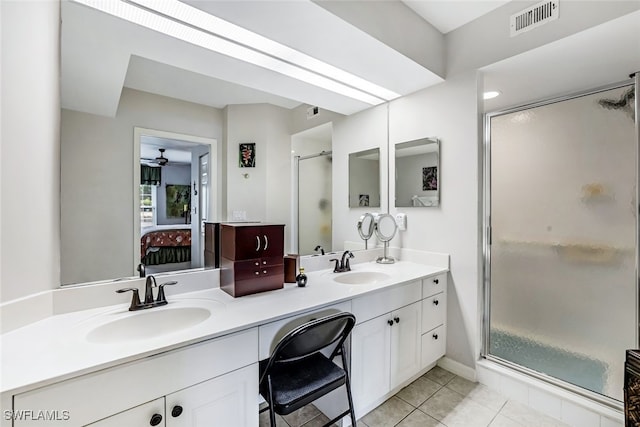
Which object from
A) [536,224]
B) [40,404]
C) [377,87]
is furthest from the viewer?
[377,87]

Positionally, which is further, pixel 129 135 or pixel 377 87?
pixel 377 87

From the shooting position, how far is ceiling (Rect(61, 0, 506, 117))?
123 cm

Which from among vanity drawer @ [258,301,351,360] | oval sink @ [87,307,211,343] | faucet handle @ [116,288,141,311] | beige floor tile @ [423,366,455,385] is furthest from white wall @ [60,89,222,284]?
beige floor tile @ [423,366,455,385]

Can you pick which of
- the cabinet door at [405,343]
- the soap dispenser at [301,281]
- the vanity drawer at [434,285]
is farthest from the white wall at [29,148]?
the vanity drawer at [434,285]

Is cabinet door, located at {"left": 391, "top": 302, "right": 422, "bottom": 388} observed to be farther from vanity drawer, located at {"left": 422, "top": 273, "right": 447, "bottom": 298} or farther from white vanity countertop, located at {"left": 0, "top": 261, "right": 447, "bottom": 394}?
white vanity countertop, located at {"left": 0, "top": 261, "right": 447, "bottom": 394}

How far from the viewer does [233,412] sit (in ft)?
3.43

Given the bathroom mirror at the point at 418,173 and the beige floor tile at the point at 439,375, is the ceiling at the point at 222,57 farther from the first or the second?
the beige floor tile at the point at 439,375

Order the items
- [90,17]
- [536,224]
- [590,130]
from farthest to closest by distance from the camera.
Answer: [536,224]
[590,130]
[90,17]

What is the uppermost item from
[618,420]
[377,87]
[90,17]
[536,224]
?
[377,87]

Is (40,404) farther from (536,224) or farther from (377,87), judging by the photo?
(536,224)

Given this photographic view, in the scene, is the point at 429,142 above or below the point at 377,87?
below

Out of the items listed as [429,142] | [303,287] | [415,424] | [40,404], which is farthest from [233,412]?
[429,142]

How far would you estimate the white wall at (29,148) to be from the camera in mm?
945

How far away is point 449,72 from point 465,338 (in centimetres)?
202
